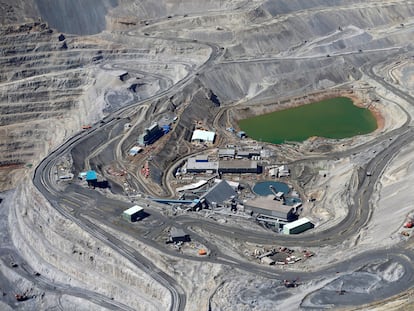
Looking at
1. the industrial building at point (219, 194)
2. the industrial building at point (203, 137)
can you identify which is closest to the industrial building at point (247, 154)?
the industrial building at point (203, 137)

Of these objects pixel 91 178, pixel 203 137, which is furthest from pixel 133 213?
pixel 203 137

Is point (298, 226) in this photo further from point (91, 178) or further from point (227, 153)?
point (91, 178)

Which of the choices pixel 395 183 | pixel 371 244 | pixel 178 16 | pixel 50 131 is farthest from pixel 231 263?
pixel 178 16

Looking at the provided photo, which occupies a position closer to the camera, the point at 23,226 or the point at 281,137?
the point at 23,226

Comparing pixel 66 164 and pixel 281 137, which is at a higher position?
pixel 66 164

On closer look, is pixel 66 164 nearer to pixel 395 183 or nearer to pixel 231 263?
pixel 231 263

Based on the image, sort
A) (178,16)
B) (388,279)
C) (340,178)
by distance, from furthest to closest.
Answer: (178,16), (340,178), (388,279)

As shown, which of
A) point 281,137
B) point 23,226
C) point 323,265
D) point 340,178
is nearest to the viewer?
point 323,265

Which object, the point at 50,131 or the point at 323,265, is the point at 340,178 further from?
the point at 50,131
